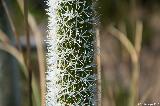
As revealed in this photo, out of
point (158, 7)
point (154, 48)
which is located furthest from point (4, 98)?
point (158, 7)

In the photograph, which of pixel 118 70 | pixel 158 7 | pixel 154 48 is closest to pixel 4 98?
pixel 118 70

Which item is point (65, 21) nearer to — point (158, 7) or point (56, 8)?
point (56, 8)

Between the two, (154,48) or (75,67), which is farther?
(154,48)

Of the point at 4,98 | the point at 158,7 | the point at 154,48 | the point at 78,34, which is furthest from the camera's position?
the point at 158,7

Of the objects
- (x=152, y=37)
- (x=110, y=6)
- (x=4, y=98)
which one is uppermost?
(x=110, y=6)

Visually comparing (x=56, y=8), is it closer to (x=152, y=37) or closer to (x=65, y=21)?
(x=65, y=21)

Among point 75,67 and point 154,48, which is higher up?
point 154,48

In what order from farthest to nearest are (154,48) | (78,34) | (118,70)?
(154,48), (118,70), (78,34)
